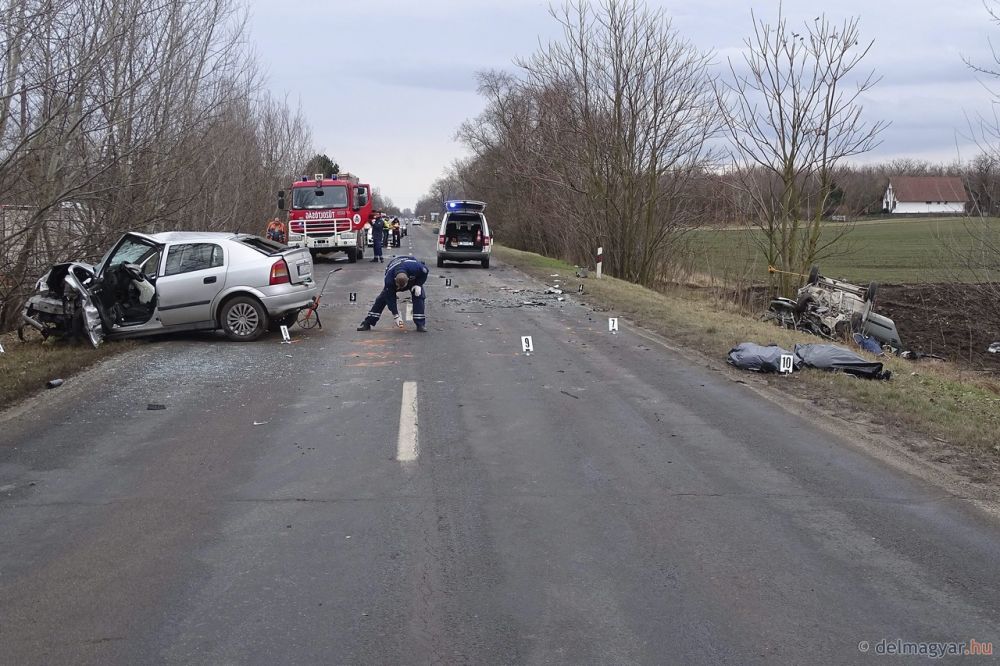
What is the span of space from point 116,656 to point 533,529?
249 cm

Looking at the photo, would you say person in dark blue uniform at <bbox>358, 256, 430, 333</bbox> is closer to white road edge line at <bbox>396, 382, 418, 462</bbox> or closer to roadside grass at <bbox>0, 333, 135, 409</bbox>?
roadside grass at <bbox>0, 333, 135, 409</bbox>

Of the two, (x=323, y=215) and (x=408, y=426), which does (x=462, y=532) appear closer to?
(x=408, y=426)

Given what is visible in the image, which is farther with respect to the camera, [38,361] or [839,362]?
[38,361]

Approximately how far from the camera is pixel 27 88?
373 inches

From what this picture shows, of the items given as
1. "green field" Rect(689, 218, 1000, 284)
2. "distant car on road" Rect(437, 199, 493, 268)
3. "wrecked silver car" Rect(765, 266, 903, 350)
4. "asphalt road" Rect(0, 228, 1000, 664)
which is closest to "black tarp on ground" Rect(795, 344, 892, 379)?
"asphalt road" Rect(0, 228, 1000, 664)

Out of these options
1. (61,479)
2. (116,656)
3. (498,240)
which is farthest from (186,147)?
(498,240)

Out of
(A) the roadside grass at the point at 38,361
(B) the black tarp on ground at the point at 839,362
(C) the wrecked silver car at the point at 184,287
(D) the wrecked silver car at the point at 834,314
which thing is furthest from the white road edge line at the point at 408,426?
(D) the wrecked silver car at the point at 834,314

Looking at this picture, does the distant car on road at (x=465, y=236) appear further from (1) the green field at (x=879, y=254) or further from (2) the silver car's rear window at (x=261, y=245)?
(2) the silver car's rear window at (x=261, y=245)

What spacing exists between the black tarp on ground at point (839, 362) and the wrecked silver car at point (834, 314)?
7.51m

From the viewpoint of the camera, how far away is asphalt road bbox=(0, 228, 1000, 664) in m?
4.19

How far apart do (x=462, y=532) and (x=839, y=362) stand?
7.56 metres

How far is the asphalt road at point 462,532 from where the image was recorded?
13.8 feet

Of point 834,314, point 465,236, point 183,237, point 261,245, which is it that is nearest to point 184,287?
point 183,237

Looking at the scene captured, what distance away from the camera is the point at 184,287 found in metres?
13.5
